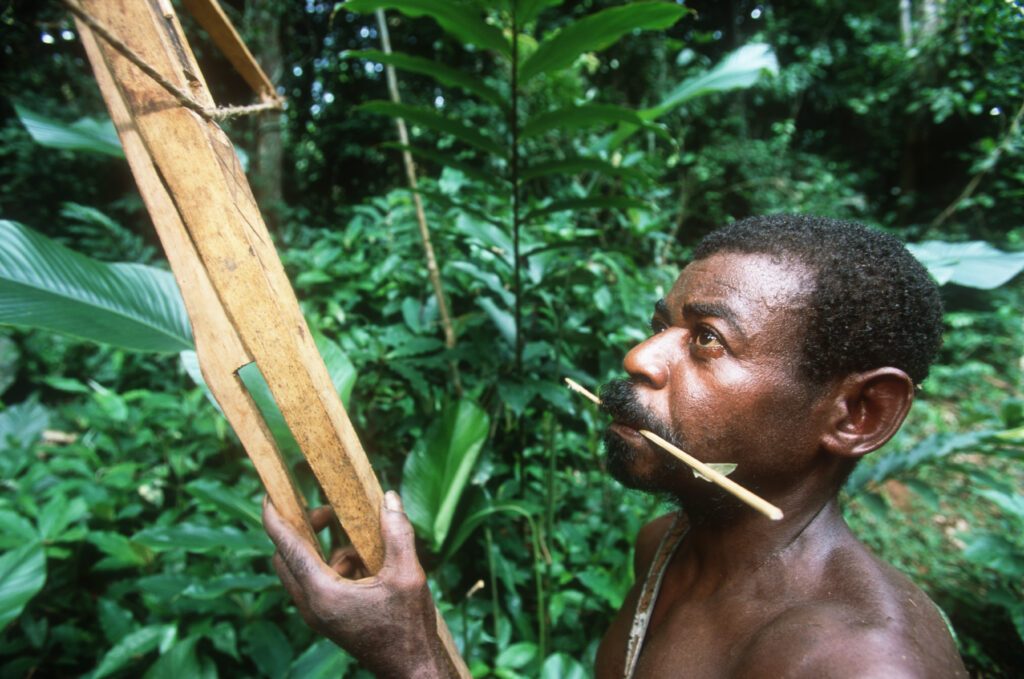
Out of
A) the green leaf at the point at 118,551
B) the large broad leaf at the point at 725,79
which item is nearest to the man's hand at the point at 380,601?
the large broad leaf at the point at 725,79

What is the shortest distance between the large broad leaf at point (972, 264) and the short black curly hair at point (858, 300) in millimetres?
707

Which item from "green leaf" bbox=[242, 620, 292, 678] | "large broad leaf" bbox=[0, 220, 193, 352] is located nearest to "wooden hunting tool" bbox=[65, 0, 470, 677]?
"large broad leaf" bbox=[0, 220, 193, 352]

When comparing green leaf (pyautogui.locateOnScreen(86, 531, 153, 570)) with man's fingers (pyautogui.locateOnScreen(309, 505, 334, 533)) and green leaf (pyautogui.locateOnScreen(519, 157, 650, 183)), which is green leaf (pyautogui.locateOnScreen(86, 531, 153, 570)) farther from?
green leaf (pyautogui.locateOnScreen(519, 157, 650, 183))

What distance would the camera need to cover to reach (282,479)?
0.72 m

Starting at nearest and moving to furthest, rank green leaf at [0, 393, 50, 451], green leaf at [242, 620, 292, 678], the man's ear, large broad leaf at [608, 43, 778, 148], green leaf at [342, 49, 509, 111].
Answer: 1. the man's ear
2. green leaf at [342, 49, 509, 111]
3. green leaf at [242, 620, 292, 678]
4. large broad leaf at [608, 43, 778, 148]
5. green leaf at [0, 393, 50, 451]

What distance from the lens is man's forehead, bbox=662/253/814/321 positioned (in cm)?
85

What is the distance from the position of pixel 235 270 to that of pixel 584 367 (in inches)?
59.5

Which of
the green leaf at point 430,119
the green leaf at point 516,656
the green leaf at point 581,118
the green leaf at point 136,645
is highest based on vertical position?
the green leaf at point 430,119

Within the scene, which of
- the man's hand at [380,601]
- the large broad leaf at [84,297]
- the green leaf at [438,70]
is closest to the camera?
the man's hand at [380,601]

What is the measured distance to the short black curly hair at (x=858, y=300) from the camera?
833 mm

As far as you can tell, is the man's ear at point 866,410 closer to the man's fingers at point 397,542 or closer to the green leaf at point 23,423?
the man's fingers at point 397,542

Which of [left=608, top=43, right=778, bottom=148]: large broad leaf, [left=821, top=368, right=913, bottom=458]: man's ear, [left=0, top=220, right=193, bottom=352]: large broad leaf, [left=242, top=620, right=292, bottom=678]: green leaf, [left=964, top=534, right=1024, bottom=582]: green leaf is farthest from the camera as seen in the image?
[left=964, top=534, right=1024, bottom=582]: green leaf

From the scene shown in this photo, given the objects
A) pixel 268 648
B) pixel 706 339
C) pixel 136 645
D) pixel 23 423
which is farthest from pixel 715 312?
pixel 23 423

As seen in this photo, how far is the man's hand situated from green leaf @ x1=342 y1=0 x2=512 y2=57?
3.40ft
